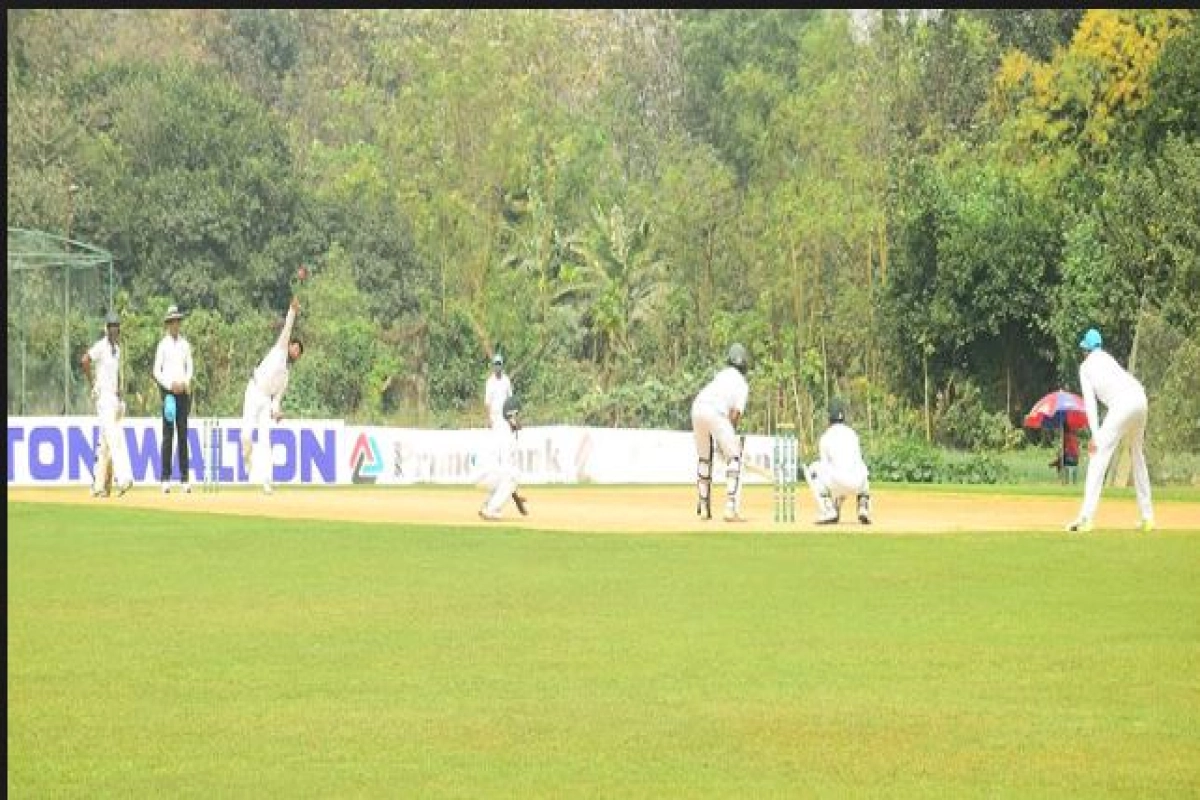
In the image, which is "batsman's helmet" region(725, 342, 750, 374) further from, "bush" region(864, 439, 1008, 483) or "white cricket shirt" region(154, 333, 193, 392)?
"bush" region(864, 439, 1008, 483)

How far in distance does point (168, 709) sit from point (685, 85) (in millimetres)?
81055

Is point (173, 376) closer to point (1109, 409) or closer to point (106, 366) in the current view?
point (106, 366)

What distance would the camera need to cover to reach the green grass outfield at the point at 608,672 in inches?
450

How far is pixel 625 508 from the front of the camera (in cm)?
3372

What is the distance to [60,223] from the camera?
70250 mm

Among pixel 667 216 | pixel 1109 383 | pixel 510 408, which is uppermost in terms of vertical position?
pixel 667 216

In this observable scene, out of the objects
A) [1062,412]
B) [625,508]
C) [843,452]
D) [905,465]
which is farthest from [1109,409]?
[1062,412]

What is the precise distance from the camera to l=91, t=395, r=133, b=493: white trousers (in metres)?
35.2

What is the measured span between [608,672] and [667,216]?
51.0 m

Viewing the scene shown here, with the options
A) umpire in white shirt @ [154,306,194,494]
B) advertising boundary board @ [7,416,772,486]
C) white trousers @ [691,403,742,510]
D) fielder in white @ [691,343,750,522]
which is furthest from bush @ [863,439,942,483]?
fielder in white @ [691,343,750,522]

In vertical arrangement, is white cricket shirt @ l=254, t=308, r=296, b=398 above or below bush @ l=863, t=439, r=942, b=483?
above

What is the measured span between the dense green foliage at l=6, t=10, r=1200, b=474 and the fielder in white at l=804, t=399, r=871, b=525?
1492cm

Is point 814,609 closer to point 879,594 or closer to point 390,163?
point 879,594

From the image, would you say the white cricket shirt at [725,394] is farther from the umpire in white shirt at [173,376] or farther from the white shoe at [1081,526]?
the umpire in white shirt at [173,376]
